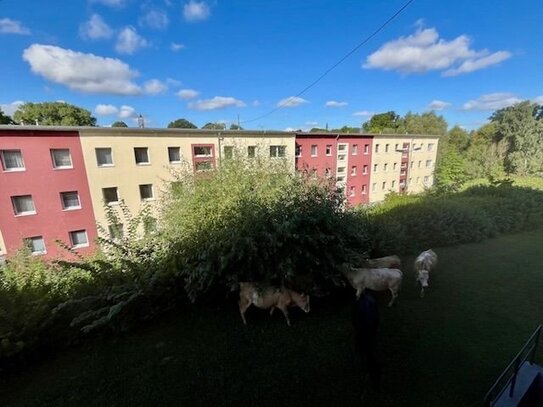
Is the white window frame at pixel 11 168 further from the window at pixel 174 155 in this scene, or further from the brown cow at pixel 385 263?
the brown cow at pixel 385 263

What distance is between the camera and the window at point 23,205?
13.7 meters

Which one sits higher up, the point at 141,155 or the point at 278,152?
the point at 278,152

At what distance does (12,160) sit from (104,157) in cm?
405

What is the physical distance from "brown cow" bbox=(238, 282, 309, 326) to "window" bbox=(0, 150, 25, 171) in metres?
16.2

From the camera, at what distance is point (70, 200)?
595 inches

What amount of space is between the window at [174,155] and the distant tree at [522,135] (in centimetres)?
2943

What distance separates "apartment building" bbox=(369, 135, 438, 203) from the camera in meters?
28.4

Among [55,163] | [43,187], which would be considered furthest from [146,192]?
[43,187]

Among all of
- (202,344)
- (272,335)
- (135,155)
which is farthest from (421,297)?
(135,155)

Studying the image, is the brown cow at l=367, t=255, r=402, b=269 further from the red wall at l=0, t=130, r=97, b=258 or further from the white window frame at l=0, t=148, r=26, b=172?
the white window frame at l=0, t=148, r=26, b=172

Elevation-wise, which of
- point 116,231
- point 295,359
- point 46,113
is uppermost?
point 46,113

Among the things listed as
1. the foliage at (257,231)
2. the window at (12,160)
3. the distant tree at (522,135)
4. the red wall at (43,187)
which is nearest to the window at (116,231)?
the foliage at (257,231)

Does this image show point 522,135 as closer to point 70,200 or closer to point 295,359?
point 295,359

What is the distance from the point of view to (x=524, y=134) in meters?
29.3
